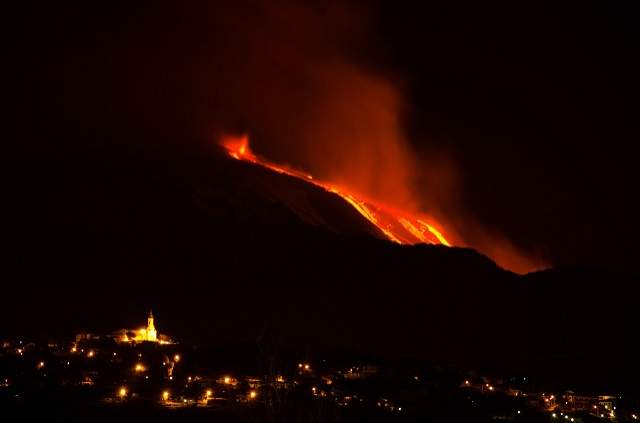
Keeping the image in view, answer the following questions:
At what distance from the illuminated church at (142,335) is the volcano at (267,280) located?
2.19 metres

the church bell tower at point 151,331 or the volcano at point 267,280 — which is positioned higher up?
the volcano at point 267,280

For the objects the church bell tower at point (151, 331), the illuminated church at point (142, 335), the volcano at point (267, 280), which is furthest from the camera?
the volcano at point (267, 280)

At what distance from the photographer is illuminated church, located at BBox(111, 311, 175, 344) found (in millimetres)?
49625

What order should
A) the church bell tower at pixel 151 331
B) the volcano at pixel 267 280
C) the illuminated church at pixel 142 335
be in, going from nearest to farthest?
the illuminated church at pixel 142 335
the church bell tower at pixel 151 331
the volcano at pixel 267 280

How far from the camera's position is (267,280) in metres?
68.1

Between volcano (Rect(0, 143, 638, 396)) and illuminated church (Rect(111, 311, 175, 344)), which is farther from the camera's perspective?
volcano (Rect(0, 143, 638, 396))

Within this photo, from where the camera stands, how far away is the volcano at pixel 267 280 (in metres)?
57.6

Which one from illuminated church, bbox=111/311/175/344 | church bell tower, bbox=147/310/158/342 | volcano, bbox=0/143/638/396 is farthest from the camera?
volcano, bbox=0/143/638/396

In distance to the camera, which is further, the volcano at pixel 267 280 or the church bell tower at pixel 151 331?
the volcano at pixel 267 280

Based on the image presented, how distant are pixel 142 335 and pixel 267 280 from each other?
18959 millimetres

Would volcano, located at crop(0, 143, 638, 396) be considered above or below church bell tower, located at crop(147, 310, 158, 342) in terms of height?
above

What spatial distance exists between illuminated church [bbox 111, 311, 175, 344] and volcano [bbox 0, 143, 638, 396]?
7.19 feet

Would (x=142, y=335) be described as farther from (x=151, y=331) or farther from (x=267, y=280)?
(x=267, y=280)

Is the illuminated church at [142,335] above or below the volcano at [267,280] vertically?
below
